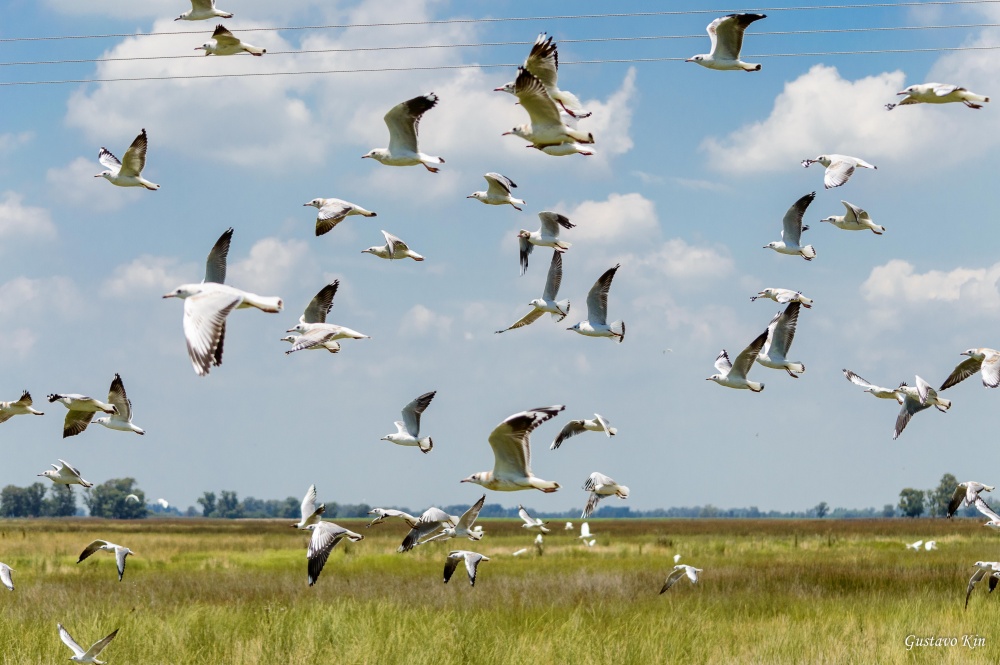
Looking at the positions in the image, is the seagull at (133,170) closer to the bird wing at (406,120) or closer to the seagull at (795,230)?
the bird wing at (406,120)

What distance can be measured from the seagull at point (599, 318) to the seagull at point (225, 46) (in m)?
5.69

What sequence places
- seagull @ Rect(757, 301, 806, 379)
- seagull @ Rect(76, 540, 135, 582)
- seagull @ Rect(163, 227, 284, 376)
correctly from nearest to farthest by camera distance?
seagull @ Rect(163, 227, 284, 376) → seagull @ Rect(757, 301, 806, 379) → seagull @ Rect(76, 540, 135, 582)

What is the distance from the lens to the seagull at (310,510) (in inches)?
543

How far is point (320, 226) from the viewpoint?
14.7 m

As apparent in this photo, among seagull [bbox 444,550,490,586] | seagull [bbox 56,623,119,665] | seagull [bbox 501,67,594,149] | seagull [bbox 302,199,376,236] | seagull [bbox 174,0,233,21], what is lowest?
seagull [bbox 56,623,119,665]

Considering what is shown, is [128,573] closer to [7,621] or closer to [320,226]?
[7,621]

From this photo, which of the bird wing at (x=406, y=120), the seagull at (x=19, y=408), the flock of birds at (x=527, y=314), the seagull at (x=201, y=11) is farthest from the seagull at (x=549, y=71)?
the seagull at (x=19, y=408)

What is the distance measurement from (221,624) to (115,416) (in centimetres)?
356

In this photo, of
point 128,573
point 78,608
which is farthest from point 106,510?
point 78,608

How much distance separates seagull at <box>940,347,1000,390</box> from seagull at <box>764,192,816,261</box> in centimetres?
293

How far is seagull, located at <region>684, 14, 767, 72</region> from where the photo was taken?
46.1 feet

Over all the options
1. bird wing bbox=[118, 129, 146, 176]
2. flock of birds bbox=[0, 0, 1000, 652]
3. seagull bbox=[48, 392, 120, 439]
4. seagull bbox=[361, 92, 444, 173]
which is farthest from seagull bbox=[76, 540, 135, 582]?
seagull bbox=[361, 92, 444, 173]

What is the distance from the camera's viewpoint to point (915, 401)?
50.0 ft

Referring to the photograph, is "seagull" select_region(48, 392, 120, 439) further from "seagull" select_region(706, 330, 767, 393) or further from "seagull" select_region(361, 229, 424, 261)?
"seagull" select_region(706, 330, 767, 393)
